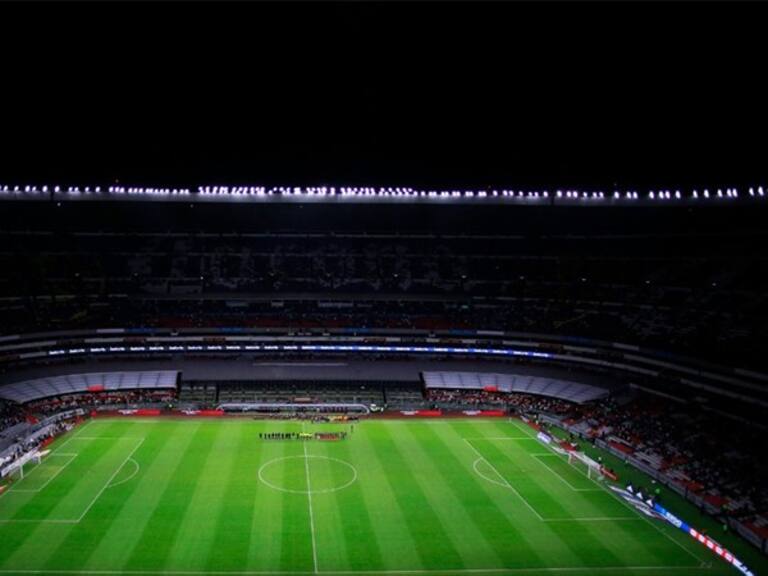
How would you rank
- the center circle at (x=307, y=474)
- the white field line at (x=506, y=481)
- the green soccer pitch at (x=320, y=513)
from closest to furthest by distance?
1. the green soccer pitch at (x=320, y=513)
2. the white field line at (x=506, y=481)
3. the center circle at (x=307, y=474)

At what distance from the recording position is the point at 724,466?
139ft

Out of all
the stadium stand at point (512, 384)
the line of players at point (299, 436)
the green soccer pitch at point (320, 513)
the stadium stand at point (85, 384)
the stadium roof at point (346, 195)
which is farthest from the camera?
the stadium roof at point (346, 195)

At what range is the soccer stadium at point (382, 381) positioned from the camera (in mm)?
33031

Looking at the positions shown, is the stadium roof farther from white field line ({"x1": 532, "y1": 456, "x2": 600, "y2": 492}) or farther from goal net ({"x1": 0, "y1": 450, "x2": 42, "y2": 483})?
goal net ({"x1": 0, "y1": 450, "x2": 42, "y2": 483})

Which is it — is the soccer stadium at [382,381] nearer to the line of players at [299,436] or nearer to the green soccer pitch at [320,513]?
the green soccer pitch at [320,513]

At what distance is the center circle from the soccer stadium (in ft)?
0.68

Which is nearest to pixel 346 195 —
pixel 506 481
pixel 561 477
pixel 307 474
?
pixel 307 474

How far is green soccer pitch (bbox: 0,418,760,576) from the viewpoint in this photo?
30031mm

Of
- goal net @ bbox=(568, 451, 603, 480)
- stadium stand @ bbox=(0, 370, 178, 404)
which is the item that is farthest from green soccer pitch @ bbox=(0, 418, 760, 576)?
stadium stand @ bbox=(0, 370, 178, 404)

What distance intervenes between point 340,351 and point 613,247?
34.1m

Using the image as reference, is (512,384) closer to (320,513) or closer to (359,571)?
(320,513)

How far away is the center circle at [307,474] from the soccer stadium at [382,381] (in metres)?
0.21

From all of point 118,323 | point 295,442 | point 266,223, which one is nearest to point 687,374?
point 295,442

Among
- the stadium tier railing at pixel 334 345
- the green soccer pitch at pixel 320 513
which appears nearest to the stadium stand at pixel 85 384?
the stadium tier railing at pixel 334 345
